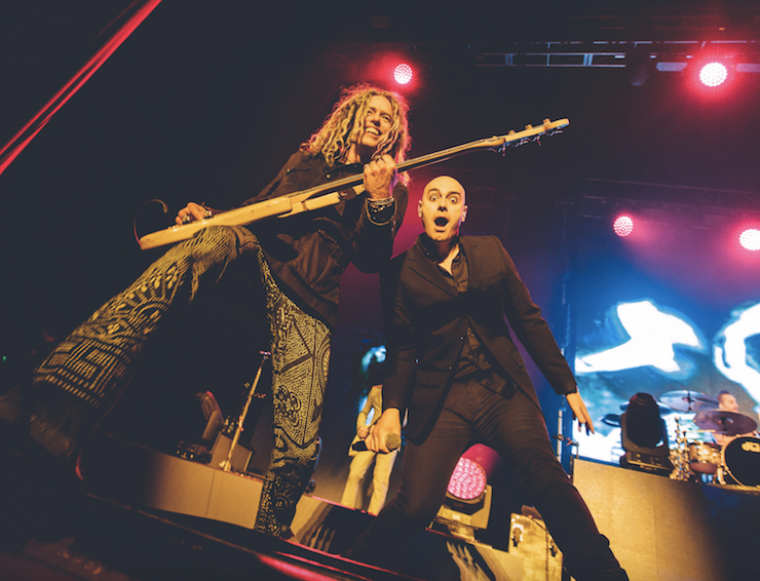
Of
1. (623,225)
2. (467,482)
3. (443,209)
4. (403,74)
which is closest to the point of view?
(443,209)

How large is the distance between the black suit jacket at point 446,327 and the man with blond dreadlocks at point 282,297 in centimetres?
48

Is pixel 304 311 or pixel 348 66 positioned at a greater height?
Answer: pixel 348 66

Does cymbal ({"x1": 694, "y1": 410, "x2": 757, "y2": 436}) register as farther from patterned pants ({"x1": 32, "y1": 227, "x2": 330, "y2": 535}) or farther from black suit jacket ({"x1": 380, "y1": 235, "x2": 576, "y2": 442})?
patterned pants ({"x1": 32, "y1": 227, "x2": 330, "y2": 535})

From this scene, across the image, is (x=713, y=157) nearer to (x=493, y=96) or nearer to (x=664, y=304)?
(x=664, y=304)

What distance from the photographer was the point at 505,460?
1.69 m

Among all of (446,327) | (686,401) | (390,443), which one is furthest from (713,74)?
(390,443)

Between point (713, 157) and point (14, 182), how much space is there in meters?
9.95

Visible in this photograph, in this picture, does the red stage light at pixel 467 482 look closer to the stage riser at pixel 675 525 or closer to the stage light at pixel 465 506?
the stage light at pixel 465 506

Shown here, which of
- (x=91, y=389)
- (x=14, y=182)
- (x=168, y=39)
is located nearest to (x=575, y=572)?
(x=91, y=389)

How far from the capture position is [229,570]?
0.65 meters

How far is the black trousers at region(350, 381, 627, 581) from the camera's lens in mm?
1419

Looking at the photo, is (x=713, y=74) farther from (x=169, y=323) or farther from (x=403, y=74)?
(x=169, y=323)

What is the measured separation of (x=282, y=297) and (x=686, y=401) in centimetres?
838

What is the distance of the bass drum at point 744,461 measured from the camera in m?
3.80
